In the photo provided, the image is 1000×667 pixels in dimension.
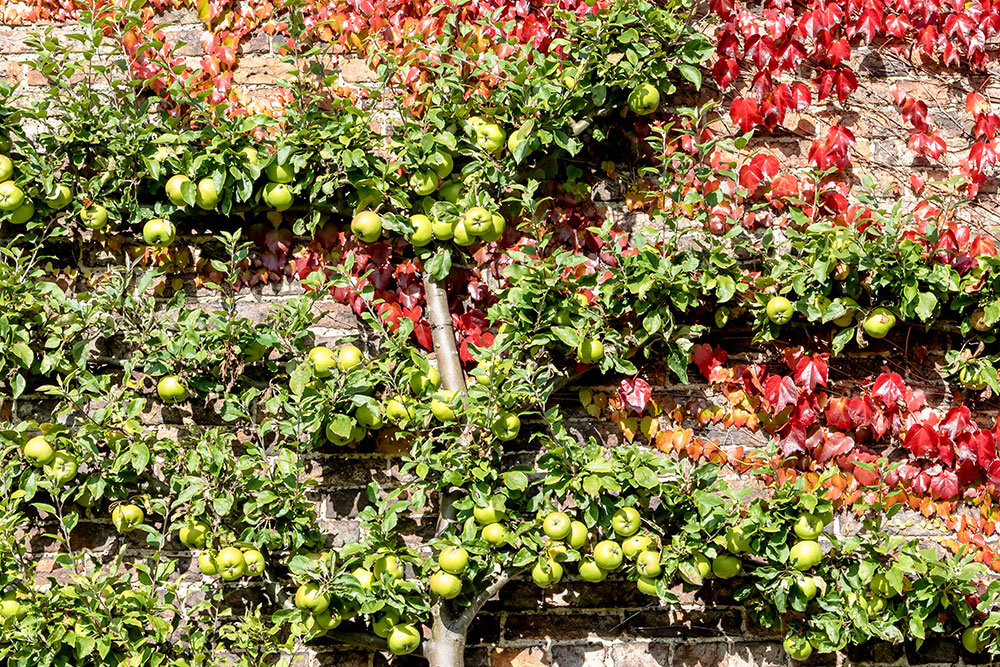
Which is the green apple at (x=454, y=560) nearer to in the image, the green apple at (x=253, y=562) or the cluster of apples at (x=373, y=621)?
the cluster of apples at (x=373, y=621)

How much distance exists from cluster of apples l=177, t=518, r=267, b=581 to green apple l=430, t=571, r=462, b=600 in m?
0.39

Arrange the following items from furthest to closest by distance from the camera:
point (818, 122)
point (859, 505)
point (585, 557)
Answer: point (818, 122)
point (859, 505)
point (585, 557)

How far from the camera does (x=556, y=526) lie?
6.92 feet

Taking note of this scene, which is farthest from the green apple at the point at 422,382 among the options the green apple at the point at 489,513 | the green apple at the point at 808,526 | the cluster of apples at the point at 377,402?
the green apple at the point at 808,526

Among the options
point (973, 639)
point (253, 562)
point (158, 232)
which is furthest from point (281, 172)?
point (973, 639)

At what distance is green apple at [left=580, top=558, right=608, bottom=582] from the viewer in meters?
2.15

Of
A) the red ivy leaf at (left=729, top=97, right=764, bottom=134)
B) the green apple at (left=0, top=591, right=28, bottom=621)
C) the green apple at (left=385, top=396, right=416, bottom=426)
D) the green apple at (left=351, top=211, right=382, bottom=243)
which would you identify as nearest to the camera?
the green apple at (left=0, top=591, right=28, bottom=621)

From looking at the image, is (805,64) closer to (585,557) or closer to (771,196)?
(771,196)

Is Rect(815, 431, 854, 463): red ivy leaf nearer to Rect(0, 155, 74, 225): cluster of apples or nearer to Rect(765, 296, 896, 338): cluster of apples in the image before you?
Rect(765, 296, 896, 338): cluster of apples

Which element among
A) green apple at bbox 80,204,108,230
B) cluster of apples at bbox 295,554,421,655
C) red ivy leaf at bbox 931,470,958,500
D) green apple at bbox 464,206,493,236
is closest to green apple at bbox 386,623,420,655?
cluster of apples at bbox 295,554,421,655

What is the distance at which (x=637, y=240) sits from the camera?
224 cm

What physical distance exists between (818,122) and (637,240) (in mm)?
694

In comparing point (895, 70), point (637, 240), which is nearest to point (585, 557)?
point (637, 240)

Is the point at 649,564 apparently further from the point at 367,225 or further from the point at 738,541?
the point at 367,225
